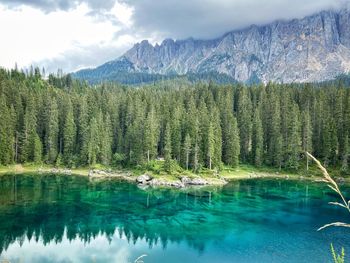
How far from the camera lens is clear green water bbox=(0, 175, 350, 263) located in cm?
4381

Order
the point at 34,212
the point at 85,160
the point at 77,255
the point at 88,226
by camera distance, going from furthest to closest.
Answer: the point at 85,160 < the point at 34,212 < the point at 88,226 < the point at 77,255

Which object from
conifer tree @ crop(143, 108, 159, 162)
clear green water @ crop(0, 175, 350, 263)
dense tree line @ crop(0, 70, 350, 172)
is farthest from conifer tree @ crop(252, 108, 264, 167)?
conifer tree @ crop(143, 108, 159, 162)

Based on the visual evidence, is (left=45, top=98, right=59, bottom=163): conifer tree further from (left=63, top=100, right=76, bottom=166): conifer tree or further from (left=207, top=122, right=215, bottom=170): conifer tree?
(left=207, top=122, right=215, bottom=170): conifer tree

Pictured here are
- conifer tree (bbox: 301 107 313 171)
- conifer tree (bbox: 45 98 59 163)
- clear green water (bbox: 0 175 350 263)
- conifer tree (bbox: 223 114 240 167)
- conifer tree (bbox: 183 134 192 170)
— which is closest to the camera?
clear green water (bbox: 0 175 350 263)

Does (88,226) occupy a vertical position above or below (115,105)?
below

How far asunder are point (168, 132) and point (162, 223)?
43.8 metres

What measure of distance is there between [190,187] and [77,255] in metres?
45.5

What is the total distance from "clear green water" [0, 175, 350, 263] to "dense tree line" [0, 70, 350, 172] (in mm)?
18246

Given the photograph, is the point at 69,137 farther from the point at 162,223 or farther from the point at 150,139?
the point at 162,223

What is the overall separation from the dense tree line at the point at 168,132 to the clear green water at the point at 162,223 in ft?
59.9

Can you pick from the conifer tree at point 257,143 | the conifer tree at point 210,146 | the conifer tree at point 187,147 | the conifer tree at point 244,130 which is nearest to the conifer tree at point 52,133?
the conifer tree at point 187,147

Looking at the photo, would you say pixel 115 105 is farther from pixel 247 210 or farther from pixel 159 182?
pixel 247 210

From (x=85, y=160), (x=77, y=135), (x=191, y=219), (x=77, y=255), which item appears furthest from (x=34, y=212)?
(x=77, y=135)

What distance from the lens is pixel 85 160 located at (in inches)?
4124
